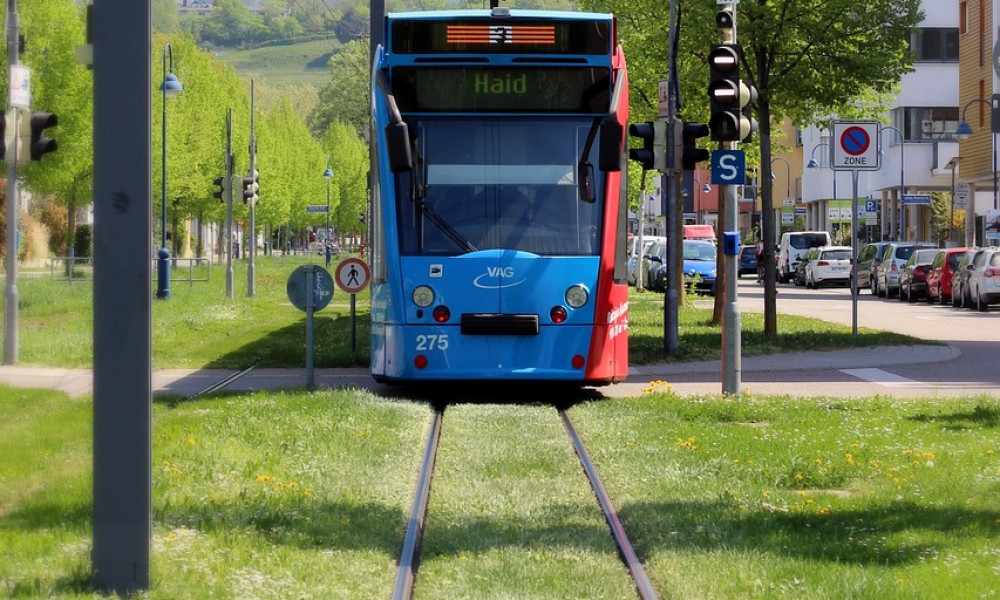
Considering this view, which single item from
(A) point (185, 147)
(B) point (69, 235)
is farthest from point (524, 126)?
(A) point (185, 147)

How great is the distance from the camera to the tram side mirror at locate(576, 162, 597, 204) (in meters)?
17.2

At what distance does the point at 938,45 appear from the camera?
88812 mm

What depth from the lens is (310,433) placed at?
565 inches

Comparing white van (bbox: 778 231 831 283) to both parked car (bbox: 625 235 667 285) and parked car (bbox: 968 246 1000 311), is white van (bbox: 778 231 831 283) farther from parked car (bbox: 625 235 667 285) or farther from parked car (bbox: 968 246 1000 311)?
parked car (bbox: 968 246 1000 311)

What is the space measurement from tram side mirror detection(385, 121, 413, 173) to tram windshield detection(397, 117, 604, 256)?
434mm

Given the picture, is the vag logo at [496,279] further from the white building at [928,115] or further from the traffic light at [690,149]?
the white building at [928,115]

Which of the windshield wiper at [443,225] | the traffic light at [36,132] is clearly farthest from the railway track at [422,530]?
the windshield wiper at [443,225]

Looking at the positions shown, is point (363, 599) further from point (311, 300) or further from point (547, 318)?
point (311, 300)

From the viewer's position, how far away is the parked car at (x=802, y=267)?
68.3 metres

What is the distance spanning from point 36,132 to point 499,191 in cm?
907

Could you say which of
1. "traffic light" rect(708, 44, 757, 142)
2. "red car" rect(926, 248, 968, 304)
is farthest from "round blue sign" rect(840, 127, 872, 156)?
"red car" rect(926, 248, 968, 304)

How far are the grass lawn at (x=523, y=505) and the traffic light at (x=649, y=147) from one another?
17.3 ft

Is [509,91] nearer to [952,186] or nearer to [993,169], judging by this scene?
[993,169]

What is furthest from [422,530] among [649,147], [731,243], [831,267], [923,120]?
[923,120]
